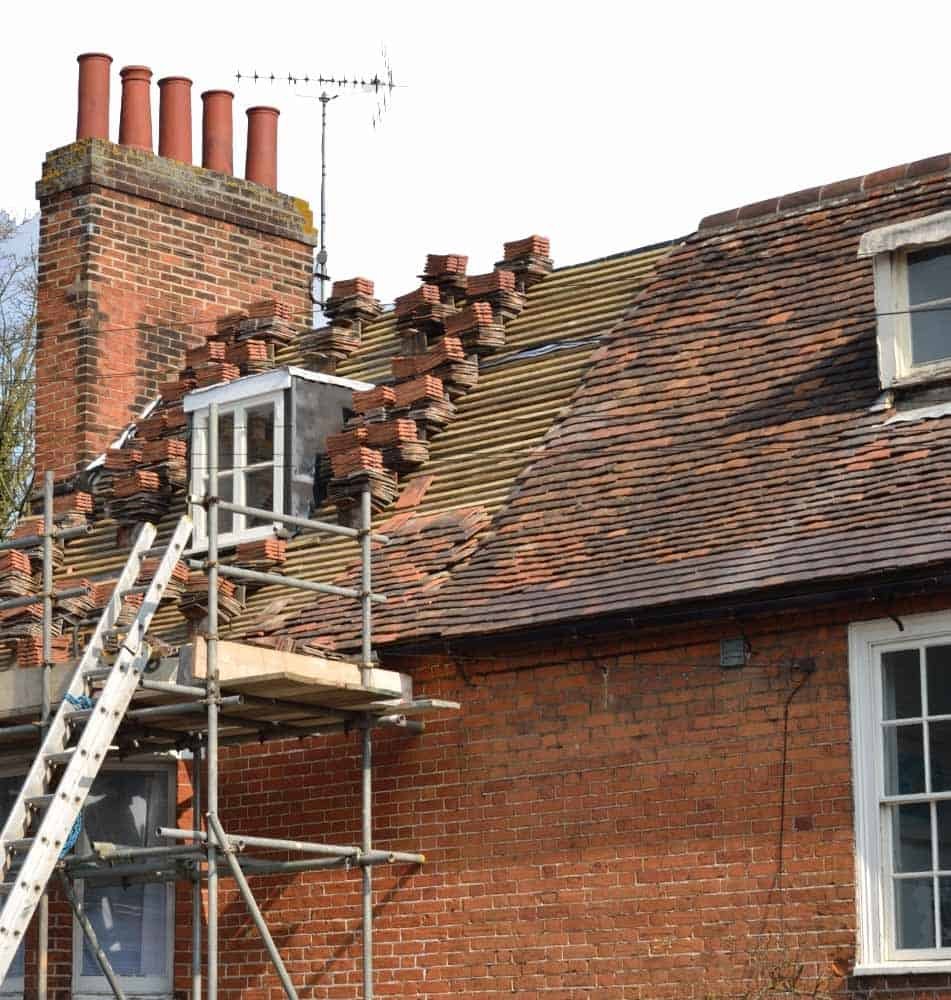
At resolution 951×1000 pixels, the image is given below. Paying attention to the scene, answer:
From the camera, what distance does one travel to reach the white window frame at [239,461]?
17.5m

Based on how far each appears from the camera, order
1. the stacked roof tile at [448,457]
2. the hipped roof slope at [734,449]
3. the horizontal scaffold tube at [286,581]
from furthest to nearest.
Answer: the stacked roof tile at [448,457] < the horizontal scaffold tube at [286,581] < the hipped roof slope at [734,449]

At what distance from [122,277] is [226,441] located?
304cm

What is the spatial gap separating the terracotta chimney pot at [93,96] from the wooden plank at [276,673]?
871 centimetres

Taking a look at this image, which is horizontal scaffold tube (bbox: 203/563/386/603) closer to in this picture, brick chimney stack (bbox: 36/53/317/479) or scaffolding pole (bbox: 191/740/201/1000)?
scaffolding pole (bbox: 191/740/201/1000)

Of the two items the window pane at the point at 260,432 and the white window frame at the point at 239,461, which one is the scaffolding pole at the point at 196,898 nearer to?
the white window frame at the point at 239,461

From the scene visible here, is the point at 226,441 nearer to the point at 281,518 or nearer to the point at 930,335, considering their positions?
the point at 281,518

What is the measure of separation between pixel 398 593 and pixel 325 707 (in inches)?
46.1

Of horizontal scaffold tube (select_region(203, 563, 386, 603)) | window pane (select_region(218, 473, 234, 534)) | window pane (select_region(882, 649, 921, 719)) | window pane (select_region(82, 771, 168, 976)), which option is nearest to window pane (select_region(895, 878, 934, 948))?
window pane (select_region(882, 649, 921, 719))

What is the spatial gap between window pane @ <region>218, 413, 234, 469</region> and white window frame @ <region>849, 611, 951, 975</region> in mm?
6619

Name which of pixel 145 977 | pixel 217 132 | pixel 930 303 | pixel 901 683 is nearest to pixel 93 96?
pixel 217 132

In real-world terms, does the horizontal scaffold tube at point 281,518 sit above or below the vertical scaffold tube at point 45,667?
above

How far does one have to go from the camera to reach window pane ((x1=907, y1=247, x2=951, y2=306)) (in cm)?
1486

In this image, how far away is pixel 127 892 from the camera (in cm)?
1641

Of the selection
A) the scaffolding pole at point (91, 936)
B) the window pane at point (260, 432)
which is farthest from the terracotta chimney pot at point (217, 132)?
the scaffolding pole at point (91, 936)
